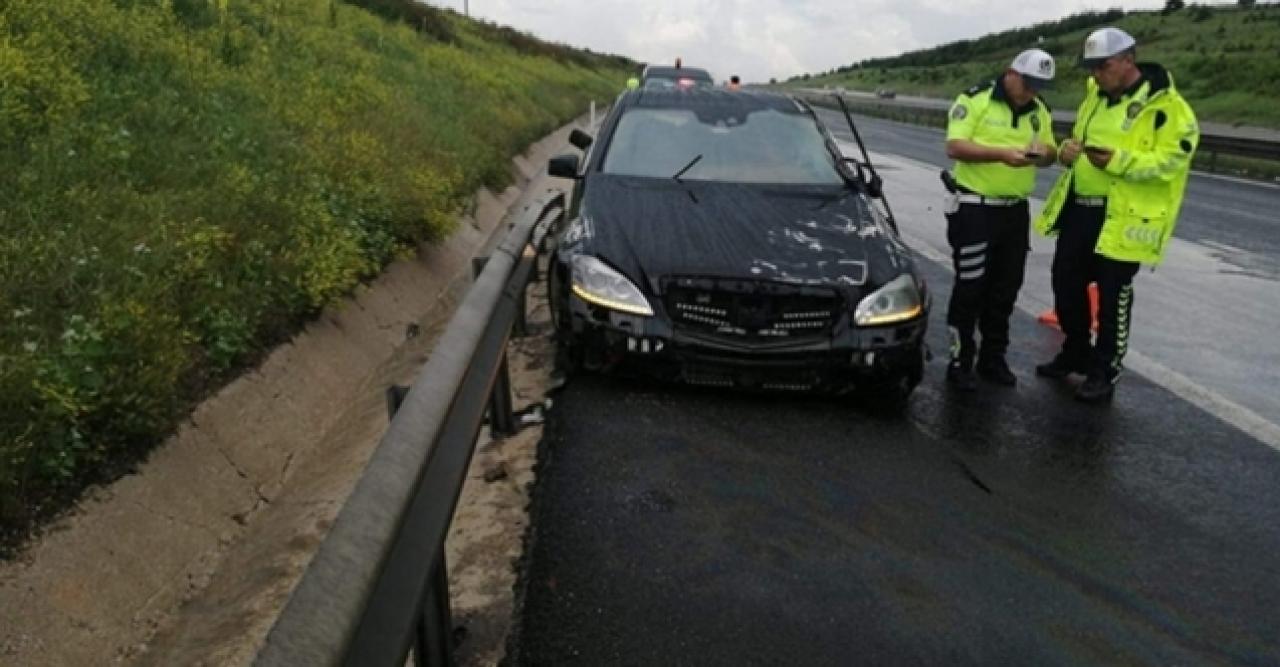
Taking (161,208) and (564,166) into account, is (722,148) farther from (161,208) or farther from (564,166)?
(161,208)

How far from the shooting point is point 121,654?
3.03m

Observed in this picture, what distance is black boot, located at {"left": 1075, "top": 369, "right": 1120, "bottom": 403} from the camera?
18.5ft

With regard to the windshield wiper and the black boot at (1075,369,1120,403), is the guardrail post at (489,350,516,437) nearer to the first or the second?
the windshield wiper

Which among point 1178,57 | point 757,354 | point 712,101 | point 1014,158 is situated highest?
point 1178,57

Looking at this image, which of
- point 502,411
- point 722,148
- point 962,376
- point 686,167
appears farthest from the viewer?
point 722,148

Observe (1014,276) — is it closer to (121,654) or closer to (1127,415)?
(1127,415)

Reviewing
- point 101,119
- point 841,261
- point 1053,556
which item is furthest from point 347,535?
point 101,119

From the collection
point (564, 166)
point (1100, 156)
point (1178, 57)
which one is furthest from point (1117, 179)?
point (1178, 57)

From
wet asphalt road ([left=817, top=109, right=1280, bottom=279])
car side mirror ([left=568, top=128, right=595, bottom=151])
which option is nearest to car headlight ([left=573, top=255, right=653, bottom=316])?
car side mirror ([left=568, top=128, right=595, bottom=151])

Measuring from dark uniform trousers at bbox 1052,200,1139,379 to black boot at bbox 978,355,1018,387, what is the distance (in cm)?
39

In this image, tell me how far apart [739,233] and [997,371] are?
5.91 ft

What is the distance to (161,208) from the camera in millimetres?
5488

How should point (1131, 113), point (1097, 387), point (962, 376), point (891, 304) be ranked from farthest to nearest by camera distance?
point (962, 376) → point (1097, 387) → point (1131, 113) → point (891, 304)

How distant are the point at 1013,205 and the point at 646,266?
2.31 metres
